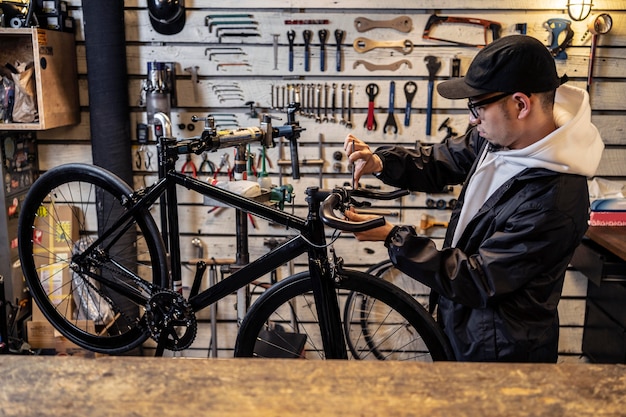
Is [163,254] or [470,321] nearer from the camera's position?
[470,321]

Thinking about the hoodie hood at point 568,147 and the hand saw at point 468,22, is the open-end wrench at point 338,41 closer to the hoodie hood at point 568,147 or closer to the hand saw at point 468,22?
the hand saw at point 468,22

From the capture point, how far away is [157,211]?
363 centimetres

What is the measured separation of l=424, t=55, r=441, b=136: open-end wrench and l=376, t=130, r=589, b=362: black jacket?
154cm

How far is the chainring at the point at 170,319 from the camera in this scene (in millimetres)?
2414

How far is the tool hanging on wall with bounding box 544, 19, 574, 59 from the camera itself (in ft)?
10.7

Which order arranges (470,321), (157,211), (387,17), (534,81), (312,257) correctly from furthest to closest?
(157,211), (387,17), (312,257), (470,321), (534,81)

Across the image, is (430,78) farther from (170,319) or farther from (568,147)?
(170,319)

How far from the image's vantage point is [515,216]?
5.84 ft

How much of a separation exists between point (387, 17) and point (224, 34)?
3.01 ft

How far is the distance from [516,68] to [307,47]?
71.5 inches

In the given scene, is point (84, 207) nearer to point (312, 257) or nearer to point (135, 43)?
point (135, 43)

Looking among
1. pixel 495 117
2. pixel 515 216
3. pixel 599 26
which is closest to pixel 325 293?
pixel 515 216

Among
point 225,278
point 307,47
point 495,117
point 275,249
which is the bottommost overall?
point 225,278

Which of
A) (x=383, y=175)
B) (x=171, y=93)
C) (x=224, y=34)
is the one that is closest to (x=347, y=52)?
(x=224, y=34)
